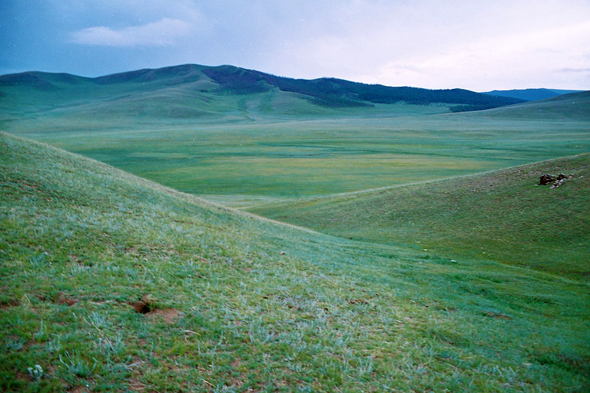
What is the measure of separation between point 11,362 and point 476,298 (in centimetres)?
1278

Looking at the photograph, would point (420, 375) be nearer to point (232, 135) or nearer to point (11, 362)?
point (11, 362)

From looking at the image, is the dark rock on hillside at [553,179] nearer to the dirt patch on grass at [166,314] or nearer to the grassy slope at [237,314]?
the grassy slope at [237,314]

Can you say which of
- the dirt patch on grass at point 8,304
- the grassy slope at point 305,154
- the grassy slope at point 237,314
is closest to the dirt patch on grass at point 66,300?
the grassy slope at point 237,314

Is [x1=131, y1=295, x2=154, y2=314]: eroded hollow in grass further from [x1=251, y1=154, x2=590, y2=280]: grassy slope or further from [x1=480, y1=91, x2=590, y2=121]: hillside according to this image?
[x1=480, y1=91, x2=590, y2=121]: hillside

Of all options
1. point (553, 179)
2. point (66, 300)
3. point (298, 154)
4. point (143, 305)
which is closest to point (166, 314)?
point (143, 305)

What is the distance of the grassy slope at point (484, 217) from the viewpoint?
19.2 m

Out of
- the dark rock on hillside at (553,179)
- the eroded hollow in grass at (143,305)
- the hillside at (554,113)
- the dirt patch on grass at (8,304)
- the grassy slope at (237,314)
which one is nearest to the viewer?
the grassy slope at (237,314)

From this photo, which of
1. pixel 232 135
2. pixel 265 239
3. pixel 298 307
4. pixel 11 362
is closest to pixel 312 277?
pixel 298 307

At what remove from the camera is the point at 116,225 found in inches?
508

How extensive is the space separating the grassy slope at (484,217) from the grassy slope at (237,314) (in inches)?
141

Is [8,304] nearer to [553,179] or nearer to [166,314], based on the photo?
[166,314]

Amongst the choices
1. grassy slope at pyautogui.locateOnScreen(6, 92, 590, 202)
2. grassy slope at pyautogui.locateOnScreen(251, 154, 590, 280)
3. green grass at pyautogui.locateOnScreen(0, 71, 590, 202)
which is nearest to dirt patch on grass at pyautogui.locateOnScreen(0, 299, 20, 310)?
grassy slope at pyautogui.locateOnScreen(251, 154, 590, 280)

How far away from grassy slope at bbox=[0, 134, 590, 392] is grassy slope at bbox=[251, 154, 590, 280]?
3.58 m

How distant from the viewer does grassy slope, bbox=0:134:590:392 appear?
6516 mm
